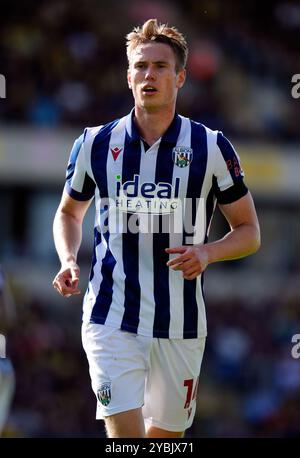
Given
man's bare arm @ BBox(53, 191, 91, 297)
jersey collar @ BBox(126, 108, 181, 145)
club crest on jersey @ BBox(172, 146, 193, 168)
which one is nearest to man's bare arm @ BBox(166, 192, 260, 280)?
club crest on jersey @ BBox(172, 146, 193, 168)

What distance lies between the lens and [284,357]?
54.0ft

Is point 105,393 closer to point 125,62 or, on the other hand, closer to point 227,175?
point 227,175

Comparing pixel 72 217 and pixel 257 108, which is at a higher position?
pixel 257 108

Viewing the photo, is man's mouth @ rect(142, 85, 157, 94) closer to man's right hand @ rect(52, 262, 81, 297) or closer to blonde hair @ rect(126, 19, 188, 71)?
blonde hair @ rect(126, 19, 188, 71)

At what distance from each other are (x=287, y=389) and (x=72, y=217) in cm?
1093

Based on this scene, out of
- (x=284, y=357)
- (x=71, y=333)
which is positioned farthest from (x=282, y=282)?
(x=71, y=333)

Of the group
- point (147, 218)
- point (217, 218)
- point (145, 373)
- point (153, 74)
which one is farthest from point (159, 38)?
point (217, 218)

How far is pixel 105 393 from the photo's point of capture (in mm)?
5273

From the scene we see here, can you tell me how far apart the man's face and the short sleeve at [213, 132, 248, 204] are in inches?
14.3

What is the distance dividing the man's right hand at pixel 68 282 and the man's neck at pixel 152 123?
0.78 meters

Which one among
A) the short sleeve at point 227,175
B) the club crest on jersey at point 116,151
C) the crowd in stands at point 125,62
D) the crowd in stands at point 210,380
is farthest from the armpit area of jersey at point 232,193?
the crowd in stands at point 125,62

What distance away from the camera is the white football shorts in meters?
5.27

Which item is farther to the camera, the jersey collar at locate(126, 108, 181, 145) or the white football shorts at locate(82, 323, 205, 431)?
the jersey collar at locate(126, 108, 181, 145)
